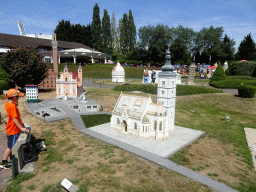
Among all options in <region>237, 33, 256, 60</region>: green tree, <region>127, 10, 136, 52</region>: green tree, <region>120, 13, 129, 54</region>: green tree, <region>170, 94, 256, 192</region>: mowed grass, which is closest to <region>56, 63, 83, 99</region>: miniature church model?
<region>170, 94, 256, 192</region>: mowed grass

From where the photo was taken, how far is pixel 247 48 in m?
81.1

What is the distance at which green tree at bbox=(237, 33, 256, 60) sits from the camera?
8017 cm

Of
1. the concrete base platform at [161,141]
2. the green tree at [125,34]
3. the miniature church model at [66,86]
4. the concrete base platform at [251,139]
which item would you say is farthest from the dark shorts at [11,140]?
the green tree at [125,34]

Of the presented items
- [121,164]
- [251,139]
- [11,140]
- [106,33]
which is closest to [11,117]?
[11,140]

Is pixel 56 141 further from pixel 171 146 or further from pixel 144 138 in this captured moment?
pixel 171 146

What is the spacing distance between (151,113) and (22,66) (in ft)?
70.7

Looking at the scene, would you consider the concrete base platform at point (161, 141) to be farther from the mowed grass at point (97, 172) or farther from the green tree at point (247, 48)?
the green tree at point (247, 48)

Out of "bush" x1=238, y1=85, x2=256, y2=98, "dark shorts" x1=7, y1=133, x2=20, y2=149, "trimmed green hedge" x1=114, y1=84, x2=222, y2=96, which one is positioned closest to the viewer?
"dark shorts" x1=7, y1=133, x2=20, y2=149

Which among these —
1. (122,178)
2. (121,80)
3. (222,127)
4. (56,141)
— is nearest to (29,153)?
(56,141)

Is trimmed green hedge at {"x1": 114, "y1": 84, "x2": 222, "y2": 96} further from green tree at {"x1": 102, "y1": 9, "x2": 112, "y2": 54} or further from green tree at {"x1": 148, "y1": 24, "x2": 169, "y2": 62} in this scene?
green tree at {"x1": 102, "y1": 9, "x2": 112, "y2": 54}

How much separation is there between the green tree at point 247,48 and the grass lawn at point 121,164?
81153 mm

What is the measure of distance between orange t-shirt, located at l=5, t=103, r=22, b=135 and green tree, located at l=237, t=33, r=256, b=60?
93.1m

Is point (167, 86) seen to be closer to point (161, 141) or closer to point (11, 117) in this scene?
point (161, 141)

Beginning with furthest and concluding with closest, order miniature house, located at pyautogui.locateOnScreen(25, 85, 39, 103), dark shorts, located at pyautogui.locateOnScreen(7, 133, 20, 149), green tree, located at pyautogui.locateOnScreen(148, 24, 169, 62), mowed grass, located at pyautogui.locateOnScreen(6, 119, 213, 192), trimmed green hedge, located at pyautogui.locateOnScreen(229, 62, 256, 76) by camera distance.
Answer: green tree, located at pyautogui.locateOnScreen(148, 24, 169, 62) < trimmed green hedge, located at pyautogui.locateOnScreen(229, 62, 256, 76) < miniature house, located at pyautogui.locateOnScreen(25, 85, 39, 103) < dark shorts, located at pyautogui.locateOnScreen(7, 133, 20, 149) < mowed grass, located at pyautogui.locateOnScreen(6, 119, 213, 192)
